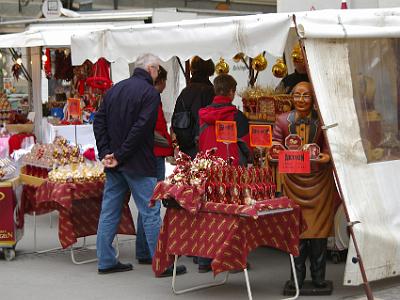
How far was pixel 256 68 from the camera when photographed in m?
9.14

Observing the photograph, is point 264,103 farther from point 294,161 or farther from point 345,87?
point 294,161

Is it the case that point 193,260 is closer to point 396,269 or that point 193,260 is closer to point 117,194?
point 117,194

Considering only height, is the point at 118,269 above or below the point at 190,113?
below

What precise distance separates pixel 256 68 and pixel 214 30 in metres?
2.41

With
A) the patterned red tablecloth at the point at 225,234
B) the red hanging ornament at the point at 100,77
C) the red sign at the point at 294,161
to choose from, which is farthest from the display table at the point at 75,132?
the red sign at the point at 294,161

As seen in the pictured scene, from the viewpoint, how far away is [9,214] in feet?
26.3

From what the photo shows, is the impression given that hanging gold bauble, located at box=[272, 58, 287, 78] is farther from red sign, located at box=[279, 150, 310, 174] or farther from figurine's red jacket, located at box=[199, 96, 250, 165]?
red sign, located at box=[279, 150, 310, 174]

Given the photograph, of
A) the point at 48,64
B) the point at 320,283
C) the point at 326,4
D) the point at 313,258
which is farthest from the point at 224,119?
the point at 48,64

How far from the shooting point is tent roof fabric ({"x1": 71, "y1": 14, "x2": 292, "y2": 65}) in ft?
20.5

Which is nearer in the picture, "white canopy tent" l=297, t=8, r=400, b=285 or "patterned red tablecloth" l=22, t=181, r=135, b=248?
"white canopy tent" l=297, t=8, r=400, b=285

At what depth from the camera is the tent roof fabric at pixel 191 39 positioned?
6242 millimetres

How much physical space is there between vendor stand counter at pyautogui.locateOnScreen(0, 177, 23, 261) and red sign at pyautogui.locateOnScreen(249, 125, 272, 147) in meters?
2.62

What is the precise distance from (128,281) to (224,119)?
161 centimetres

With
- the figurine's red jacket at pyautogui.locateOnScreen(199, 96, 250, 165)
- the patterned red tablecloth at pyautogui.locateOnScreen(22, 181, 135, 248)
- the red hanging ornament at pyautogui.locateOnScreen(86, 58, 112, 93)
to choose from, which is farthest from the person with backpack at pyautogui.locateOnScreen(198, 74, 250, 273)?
the red hanging ornament at pyautogui.locateOnScreen(86, 58, 112, 93)
